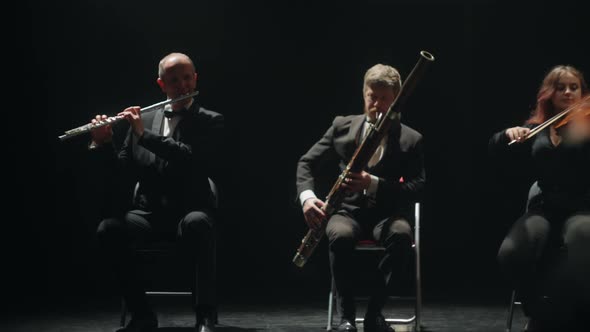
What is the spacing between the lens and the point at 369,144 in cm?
313

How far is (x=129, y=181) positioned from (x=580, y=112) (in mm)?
2577

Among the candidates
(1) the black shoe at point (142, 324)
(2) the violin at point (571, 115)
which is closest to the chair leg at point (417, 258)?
(2) the violin at point (571, 115)

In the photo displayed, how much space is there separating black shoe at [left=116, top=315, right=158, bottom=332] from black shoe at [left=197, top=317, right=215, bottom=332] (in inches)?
8.8

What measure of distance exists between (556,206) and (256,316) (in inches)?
62.3

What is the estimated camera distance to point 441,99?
456cm

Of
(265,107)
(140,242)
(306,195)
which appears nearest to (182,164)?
(140,242)

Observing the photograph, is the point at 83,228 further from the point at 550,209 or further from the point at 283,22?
the point at 550,209

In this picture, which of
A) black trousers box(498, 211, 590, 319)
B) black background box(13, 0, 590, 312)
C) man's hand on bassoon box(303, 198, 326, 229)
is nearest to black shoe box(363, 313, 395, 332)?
man's hand on bassoon box(303, 198, 326, 229)

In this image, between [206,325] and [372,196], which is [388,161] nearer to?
[372,196]

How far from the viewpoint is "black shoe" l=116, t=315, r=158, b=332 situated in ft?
10.5

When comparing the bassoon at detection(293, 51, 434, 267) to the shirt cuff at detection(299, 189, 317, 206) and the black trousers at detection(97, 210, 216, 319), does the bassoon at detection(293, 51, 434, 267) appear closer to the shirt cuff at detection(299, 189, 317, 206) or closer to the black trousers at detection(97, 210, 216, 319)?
the shirt cuff at detection(299, 189, 317, 206)

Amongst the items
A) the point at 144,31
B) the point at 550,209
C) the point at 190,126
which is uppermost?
the point at 144,31

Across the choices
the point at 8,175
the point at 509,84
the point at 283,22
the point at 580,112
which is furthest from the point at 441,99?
the point at 8,175

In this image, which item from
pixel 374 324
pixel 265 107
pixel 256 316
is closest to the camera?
pixel 374 324
